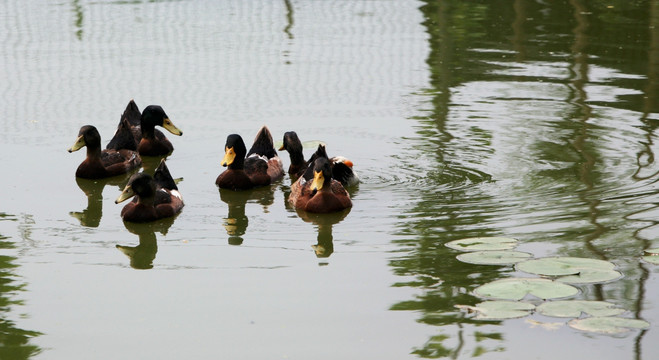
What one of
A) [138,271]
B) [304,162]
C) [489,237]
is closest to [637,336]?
[489,237]

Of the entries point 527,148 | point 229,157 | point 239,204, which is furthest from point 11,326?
point 527,148

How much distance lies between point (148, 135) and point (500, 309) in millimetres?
6015

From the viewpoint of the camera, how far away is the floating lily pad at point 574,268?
7262mm

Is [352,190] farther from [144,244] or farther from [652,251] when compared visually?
[652,251]

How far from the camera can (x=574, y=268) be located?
743 cm

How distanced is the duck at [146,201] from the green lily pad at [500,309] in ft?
10.9

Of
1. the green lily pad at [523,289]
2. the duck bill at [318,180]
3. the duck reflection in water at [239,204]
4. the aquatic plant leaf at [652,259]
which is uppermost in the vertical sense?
the duck bill at [318,180]

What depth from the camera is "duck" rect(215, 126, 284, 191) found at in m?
10.4

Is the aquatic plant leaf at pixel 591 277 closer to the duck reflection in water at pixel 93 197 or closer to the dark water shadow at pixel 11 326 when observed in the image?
the dark water shadow at pixel 11 326

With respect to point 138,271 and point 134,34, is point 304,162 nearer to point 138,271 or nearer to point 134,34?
point 138,271

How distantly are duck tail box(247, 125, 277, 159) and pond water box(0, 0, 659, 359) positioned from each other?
359 millimetres

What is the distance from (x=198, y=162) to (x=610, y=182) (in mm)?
4014

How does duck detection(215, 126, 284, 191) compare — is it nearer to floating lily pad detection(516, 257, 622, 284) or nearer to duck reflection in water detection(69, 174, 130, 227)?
duck reflection in water detection(69, 174, 130, 227)

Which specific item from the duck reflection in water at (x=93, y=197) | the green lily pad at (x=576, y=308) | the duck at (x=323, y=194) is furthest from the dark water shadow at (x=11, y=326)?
the green lily pad at (x=576, y=308)
